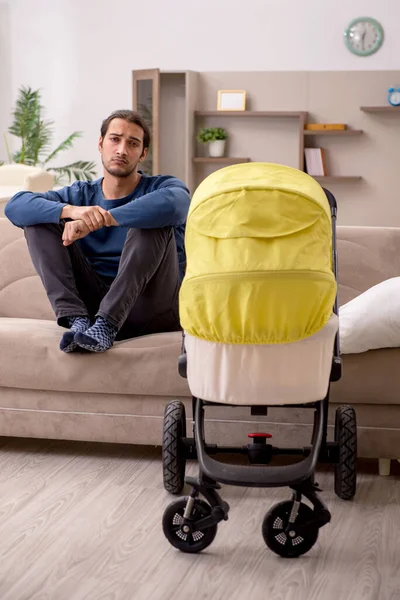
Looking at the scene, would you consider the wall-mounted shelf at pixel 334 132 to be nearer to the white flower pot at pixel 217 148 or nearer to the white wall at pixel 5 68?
the white flower pot at pixel 217 148

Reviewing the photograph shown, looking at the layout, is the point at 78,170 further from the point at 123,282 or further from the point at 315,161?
the point at 123,282

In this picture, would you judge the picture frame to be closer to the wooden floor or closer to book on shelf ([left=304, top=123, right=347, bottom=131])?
book on shelf ([left=304, top=123, right=347, bottom=131])

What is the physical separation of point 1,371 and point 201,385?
100 centimetres

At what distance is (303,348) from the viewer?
6.36 ft

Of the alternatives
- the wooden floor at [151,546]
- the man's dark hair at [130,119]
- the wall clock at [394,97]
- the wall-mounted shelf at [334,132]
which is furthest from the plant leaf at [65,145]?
the wooden floor at [151,546]

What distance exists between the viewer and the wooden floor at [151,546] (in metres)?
1.84

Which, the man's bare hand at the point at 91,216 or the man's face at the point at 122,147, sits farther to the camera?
the man's face at the point at 122,147

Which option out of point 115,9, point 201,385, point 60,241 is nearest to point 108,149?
point 60,241

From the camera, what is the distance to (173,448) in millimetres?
2295

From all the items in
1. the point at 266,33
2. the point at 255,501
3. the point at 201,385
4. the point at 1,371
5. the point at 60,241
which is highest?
the point at 266,33

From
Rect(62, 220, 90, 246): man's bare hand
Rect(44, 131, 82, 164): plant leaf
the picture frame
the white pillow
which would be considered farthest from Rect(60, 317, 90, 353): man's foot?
Rect(44, 131, 82, 164): plant leaf

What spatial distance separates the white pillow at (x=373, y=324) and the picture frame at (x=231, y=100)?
5257 mm

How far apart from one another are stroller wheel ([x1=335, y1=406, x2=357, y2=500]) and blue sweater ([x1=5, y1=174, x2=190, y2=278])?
0.83 meters

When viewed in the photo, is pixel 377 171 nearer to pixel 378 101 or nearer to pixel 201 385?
pixel 378 101
